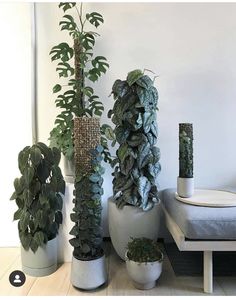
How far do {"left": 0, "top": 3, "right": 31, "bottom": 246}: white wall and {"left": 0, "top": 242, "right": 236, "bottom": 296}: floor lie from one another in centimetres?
58

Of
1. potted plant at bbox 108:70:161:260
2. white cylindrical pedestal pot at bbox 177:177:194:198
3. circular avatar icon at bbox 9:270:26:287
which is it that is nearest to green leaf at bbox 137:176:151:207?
potted plant at bbox 108:70:161:260

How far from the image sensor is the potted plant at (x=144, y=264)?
1.80m

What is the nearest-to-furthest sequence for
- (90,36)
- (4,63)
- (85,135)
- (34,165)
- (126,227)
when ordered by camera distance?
(85,135) → (34,165) → (126,227) → (90,36) → (4,63)

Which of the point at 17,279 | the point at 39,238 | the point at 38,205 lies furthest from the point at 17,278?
the point at 38,205

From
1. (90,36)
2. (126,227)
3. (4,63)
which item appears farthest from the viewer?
(4,63)

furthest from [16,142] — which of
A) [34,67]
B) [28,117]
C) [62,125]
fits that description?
[34,67]

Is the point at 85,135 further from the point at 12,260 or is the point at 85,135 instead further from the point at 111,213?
the point at 12,260

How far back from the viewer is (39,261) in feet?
6.72

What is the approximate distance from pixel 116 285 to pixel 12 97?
5.87 ft

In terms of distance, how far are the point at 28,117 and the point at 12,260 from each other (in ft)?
4.02

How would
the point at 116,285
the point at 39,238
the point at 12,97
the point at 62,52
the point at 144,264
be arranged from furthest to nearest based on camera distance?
the point at 12,97 < the point at 62,52 < the point at 39,238 < the point at 116,285 < the point at 144,264

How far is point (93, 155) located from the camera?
6.13ft

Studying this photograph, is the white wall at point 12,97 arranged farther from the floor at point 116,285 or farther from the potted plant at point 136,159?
the potted plant at point 136,159

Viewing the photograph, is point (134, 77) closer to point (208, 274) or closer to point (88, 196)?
point (88, 196)
